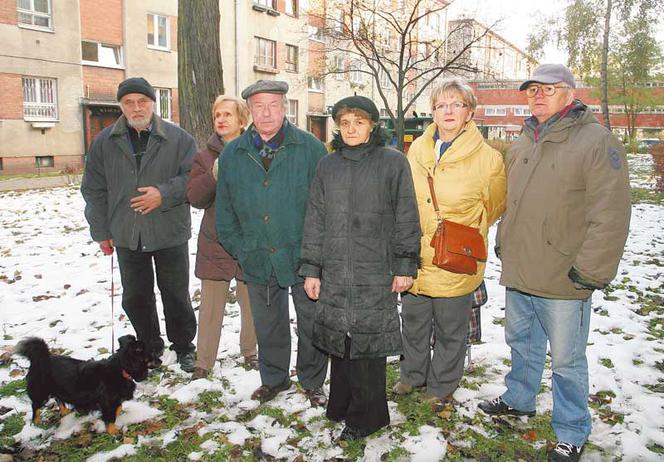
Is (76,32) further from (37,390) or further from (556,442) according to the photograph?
(556,442)

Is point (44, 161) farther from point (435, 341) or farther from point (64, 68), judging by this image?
point (435, 341)

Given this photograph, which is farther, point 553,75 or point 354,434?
point 354,434

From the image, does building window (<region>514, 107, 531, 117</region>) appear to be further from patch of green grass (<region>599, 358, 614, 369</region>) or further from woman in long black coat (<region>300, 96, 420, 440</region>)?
woman in long black coat (<region>300, 96, 420, 440</region>)

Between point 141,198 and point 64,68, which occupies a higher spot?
point 64,68

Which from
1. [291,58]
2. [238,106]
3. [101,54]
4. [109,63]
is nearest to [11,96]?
[101,54]

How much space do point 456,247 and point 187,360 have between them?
2438 millimetres

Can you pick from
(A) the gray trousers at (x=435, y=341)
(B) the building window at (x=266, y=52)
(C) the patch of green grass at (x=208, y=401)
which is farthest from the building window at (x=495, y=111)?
(C) the patch of green grass at (x=208, y=401)

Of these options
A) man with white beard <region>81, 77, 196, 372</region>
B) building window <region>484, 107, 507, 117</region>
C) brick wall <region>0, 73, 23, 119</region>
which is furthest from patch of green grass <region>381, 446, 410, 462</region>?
building window <region>484, 107, 507, 117</region>

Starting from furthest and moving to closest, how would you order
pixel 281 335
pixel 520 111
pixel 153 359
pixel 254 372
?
pixel 520 111 → pixel 254 372 → pixel 281 335 → pixel 153 359

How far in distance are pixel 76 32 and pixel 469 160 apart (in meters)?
20.8

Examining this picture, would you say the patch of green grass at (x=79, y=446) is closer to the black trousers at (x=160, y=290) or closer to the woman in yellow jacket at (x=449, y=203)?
the black trousers at (x=160, y=290)

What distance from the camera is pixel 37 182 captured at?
1539 cm

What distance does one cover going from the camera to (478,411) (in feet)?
11.6

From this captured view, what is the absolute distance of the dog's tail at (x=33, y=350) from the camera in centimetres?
321
